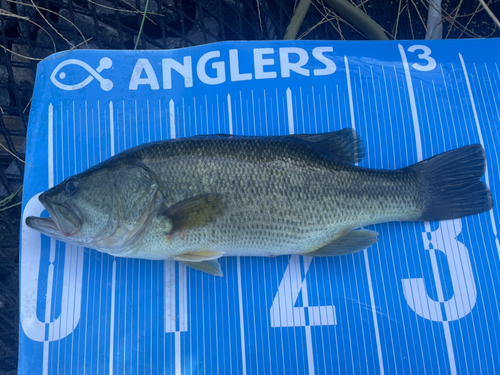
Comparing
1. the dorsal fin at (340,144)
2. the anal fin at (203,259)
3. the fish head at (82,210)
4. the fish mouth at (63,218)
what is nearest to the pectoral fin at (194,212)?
the anal fin at (203,259)

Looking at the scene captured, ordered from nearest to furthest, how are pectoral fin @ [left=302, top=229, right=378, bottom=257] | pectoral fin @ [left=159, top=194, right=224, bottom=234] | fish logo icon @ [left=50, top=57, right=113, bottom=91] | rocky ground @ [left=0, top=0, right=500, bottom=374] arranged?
pectoral fin @ [left=159, top=194, right=224, bottom=234]
pectoral fin @ [left=302, top=229, right=378, bottom=257]
fish logo icon @ [left=50, top=57, right=113, bottom=91]
rocky ground @ [left=0, top=0, right=500, bottom=374]

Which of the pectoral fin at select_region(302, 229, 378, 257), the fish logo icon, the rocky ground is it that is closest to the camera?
the pectoral fin at select_region(302, 229, 378, 257)

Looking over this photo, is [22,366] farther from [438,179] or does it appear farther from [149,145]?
[438,179]

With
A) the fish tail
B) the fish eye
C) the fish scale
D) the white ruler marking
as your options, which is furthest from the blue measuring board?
the fish eye

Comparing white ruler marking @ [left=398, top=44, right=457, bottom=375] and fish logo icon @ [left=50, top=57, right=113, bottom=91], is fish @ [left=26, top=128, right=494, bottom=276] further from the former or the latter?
fish logo icon @ [left=50, top=57, right=113, bottom=91]

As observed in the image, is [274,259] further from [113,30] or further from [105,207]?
[113,30]

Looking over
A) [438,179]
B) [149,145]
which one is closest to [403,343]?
[438,179]
